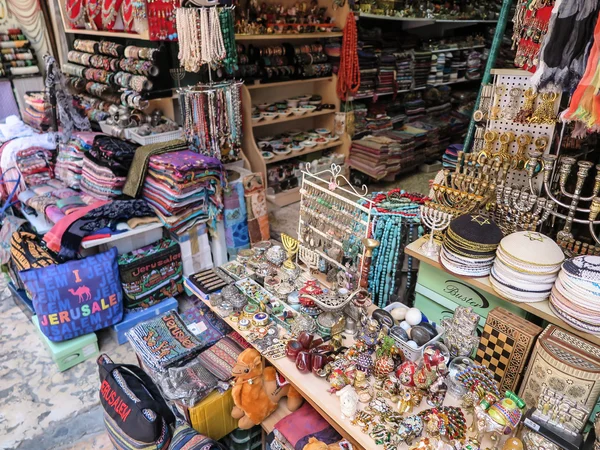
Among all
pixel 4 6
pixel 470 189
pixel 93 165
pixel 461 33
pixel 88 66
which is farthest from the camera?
pixel 461 33

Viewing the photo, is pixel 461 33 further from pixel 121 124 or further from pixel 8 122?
pixel 8 122

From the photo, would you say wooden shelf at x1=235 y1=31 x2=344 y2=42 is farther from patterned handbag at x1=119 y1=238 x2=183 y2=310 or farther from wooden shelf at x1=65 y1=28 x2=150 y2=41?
patterned handbag at x1=119 y1=238 x2=183 y2=310

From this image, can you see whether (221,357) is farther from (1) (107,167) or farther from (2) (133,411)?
(1) (107,167)

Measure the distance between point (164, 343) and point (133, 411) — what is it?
419 mm

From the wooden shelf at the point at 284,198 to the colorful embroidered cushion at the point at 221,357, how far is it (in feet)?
7.54

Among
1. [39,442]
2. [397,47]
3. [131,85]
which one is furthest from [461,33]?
[39,442]

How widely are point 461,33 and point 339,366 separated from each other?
18.3ft

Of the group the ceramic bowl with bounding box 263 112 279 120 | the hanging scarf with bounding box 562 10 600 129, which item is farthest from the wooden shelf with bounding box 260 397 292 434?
the ceramic bowl with bounding box 263 112 279 120

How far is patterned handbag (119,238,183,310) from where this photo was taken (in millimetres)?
2611

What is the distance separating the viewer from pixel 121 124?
3.23 meters

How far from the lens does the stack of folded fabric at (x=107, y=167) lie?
276 centimetres

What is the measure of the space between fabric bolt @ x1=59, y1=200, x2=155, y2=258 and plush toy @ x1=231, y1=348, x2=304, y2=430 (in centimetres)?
140

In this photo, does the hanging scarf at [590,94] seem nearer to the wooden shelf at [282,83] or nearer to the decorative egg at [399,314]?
the decorative egg at [399,314]

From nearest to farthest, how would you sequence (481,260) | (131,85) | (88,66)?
(481,260) < (131,85) < (88,66)
